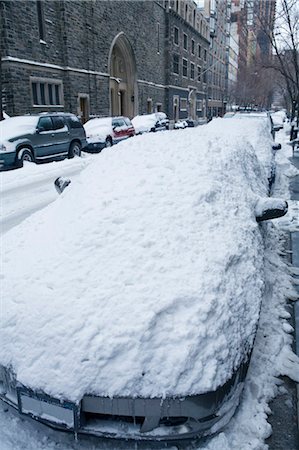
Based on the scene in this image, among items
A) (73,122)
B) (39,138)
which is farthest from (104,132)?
(39,138)

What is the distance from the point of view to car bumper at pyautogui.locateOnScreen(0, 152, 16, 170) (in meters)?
11.8

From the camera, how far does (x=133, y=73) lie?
111ft

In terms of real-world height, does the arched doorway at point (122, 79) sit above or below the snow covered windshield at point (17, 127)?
above

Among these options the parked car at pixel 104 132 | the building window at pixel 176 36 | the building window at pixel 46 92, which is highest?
the building window at pixel 176 36

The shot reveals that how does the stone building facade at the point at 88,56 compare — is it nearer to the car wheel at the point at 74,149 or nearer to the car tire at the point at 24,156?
the car wheel at the point at 74,149

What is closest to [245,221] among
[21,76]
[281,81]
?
[21,76]

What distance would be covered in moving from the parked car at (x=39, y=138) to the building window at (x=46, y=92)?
623 cm

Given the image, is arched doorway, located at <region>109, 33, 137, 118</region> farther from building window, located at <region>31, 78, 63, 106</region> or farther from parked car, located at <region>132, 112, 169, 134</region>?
building window, located at <region>31, 78, 63, 106</region>

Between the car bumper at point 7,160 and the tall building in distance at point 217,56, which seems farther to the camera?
the tall building in distance at point 217,56

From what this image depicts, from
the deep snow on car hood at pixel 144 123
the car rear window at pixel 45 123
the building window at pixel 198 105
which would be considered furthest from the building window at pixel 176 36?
the car rear window at pixel 45 123

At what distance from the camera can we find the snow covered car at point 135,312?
1.92m

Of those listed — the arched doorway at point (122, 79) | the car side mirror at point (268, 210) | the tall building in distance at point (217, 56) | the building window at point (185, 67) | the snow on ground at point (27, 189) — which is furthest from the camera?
the tall building in distance at point (217, 56)

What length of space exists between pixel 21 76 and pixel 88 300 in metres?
19.4

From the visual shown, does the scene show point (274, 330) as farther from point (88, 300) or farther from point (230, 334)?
point (88, 300)
